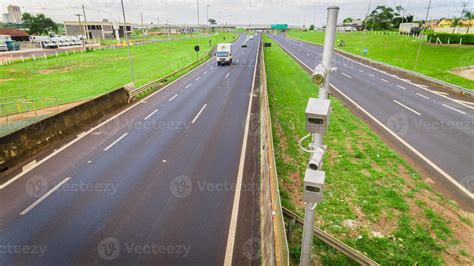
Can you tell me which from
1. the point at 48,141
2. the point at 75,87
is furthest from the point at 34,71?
the point at 48,141

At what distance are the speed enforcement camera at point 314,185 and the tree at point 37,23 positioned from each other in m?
148

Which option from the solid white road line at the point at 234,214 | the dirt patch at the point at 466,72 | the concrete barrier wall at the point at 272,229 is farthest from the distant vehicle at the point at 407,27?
the concrete barrier wall at the point at 272,229

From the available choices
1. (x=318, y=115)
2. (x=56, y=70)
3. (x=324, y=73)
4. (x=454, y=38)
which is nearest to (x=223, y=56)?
(x=56, y=70)

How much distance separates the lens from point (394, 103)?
2248cm

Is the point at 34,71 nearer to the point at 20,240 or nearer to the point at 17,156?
the point at 17,156

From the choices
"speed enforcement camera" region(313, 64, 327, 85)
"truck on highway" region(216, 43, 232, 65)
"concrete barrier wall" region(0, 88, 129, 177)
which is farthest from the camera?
"truck on highway" region(216, 43, 232, 65)

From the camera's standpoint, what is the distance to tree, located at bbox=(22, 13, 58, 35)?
118188 mm

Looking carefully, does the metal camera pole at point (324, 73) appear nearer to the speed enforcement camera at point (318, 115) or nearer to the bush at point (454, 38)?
the speed enforcement camera at point (318, 115)

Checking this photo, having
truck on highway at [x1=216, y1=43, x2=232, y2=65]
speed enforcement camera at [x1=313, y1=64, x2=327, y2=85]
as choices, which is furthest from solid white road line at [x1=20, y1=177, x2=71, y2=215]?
truck on highway at [x1=216, y1=43, x2=232, y2=65]

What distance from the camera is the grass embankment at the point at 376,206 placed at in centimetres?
763

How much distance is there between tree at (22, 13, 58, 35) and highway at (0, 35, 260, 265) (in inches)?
5233

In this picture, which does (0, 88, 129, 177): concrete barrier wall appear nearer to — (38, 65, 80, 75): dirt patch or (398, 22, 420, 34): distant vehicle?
(38, 65, 80, 75): dirt patch

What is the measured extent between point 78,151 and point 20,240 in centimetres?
618

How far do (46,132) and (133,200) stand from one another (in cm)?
753
